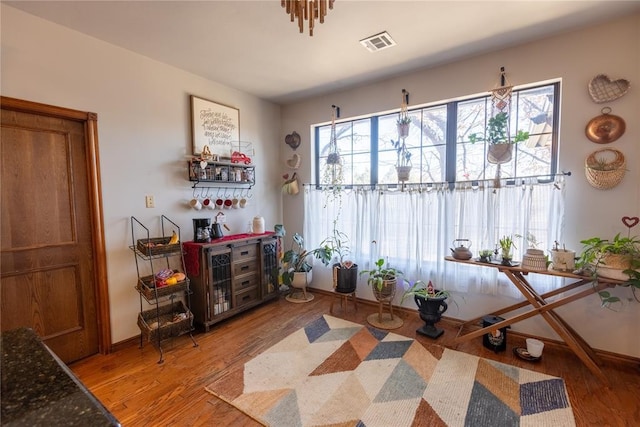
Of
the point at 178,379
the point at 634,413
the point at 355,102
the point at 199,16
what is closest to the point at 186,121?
the point at 199,16

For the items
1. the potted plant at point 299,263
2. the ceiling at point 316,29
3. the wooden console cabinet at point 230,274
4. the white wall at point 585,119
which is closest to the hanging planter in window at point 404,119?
the ceiling at point 316,29

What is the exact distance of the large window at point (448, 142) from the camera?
2441 millimetres

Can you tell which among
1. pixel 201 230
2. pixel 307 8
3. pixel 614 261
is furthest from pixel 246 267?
pixel 614 261

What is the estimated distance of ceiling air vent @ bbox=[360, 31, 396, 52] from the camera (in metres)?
2.26

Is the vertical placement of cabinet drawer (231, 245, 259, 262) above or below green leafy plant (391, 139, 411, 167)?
below

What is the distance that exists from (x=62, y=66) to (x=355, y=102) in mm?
2647

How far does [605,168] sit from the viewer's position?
6.88 ft

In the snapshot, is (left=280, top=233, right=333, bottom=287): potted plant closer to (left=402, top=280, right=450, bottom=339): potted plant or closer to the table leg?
(left=402, top=280, right=450, bottom=339): potted plant

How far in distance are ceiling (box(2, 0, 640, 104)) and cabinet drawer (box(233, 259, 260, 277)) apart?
1991 millimetres

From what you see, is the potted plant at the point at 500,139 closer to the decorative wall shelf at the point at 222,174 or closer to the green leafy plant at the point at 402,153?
the green leafy plant at the point at 402,153

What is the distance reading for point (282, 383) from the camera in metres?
1.96

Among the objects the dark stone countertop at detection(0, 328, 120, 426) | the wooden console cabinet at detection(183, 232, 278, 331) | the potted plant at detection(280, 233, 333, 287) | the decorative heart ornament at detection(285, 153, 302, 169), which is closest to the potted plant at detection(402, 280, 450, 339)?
the potted plant at detection(280, 233, 333, 287)

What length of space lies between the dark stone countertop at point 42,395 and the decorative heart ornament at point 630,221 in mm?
2941

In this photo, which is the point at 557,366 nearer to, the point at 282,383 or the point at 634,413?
the point at 634,413
